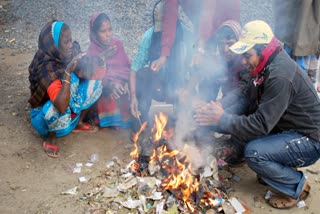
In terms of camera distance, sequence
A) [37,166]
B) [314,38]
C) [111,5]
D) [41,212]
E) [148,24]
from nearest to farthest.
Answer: [41,212], [37,166], [314,38], [148,24], [111,5]

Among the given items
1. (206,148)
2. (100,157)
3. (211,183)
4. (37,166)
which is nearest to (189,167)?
(211,183)

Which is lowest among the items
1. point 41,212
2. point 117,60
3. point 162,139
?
point 41,212

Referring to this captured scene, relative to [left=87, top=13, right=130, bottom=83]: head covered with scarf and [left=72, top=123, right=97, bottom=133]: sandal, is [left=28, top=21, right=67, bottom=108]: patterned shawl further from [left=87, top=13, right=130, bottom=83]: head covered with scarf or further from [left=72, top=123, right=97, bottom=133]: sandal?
[left=72, top=123, right=97, bottom=133]: sandal

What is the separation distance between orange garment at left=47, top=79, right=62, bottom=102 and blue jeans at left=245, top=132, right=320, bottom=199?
2099 millimetres

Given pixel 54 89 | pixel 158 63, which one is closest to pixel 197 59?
pixel 158 63

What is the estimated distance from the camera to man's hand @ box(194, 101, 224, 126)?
338 centimetres

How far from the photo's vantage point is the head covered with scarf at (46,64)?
4000mm

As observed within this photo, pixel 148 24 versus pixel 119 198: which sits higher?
pixel 148 24

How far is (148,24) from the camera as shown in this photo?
8031 mm

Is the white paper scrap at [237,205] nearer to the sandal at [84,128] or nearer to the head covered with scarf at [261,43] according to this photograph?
the head covered with scarf at [261,43]

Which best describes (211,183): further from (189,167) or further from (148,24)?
(148,24)

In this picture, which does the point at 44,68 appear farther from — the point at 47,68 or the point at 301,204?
the point at 301,204

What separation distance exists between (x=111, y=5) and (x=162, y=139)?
5737 mm

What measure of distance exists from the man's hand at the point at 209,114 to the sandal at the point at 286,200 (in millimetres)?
915
